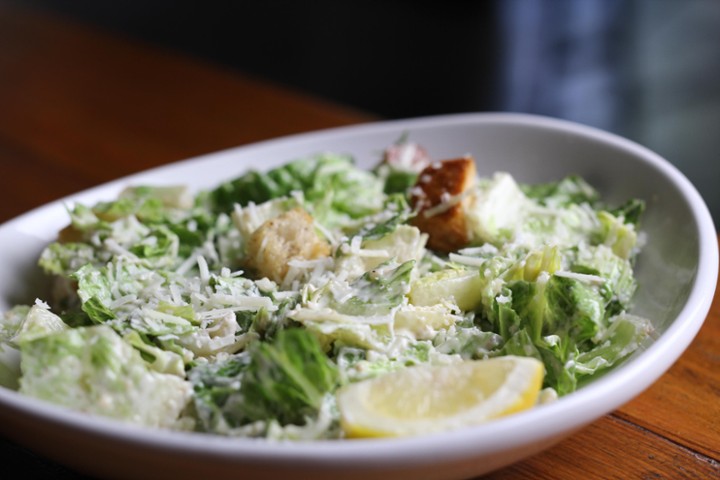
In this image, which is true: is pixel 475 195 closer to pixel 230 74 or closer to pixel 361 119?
pixel 361 119

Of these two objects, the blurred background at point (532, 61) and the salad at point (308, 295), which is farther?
the blurred background at point (532, 61)

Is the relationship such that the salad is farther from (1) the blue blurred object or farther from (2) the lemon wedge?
(1) the blue blurred object

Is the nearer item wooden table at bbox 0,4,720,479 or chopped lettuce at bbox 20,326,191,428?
chopped lettuce at bbox 20,326,191,428

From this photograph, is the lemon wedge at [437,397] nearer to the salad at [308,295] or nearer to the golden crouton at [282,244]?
the salad at [308,295]

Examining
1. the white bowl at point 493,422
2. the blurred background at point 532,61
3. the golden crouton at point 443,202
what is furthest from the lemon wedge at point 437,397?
the blurred background at point 532,61

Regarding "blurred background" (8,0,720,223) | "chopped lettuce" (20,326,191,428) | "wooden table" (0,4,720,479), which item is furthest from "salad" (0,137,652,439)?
"blurred background" (8,0,720,223)
